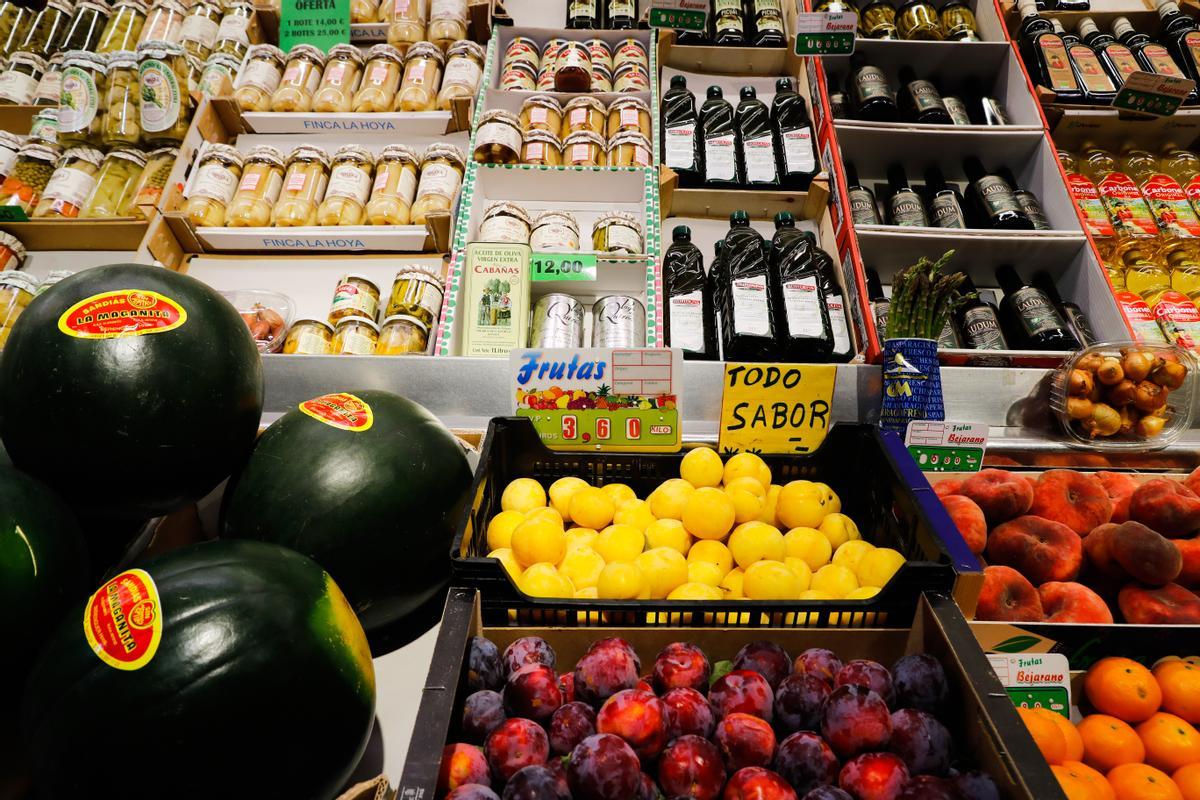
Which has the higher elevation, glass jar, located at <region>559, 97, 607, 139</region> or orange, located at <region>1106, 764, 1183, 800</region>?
glass jar, located at <region>559, 97, 607, 139</region>

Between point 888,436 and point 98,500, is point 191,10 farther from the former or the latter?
point 888,436

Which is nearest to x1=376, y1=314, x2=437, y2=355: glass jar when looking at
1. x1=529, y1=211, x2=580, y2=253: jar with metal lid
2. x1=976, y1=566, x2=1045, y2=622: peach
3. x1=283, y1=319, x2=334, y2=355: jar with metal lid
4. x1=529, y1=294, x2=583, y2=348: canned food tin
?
x1=283, y1=319, x2=334, y2=355: jar with metal lid

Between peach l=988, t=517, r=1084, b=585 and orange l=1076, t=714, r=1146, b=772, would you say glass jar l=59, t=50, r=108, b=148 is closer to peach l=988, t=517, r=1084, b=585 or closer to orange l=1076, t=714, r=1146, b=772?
peach l=988, t=517, r=1084, b=585

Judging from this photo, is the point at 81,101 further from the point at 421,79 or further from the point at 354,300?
the point at 354,300

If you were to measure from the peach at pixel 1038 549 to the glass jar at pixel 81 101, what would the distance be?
3255mm

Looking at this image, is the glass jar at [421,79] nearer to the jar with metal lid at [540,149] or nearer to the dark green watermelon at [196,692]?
the jar with metal lid at [540,149]

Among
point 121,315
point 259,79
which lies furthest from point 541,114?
point 121,315

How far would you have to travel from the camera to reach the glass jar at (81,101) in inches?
99.0

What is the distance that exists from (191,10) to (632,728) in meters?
3.60

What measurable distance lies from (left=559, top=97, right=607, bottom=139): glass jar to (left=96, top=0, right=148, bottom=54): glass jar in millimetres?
1914

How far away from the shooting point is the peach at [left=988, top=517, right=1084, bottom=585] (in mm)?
1243

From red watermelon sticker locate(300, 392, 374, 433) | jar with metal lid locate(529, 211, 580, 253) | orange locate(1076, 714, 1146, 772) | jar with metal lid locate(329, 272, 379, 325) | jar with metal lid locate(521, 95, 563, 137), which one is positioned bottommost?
orange locate(1076, 714, 1146, 772)

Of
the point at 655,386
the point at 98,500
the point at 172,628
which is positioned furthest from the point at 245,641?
the point at 655,386

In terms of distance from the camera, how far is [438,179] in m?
2.33
